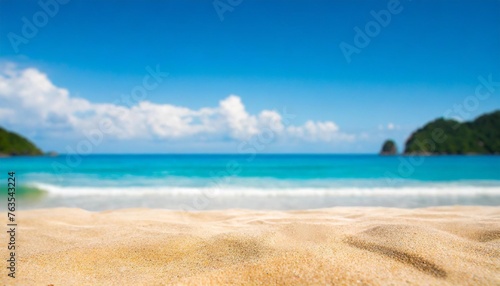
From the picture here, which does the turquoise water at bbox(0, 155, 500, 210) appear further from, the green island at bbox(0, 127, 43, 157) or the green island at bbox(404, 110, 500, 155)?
the green island at bbox(0, 127, 43, 157)

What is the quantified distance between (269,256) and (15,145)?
398 ft

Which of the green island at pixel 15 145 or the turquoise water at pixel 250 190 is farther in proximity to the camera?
the green island at pixel 15 145

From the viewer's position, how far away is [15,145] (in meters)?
98.6

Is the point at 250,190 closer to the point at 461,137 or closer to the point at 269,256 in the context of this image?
the point at 269,256

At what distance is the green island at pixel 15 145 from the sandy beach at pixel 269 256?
11168 cm

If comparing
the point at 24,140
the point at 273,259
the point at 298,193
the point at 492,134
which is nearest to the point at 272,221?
the point at 273,259

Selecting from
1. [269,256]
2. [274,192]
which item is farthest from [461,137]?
[269,256]

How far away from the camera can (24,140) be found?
10675 cm

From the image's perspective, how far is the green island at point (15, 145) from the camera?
307 ft

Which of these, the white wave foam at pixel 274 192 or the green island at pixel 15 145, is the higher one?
the green island at pixel 15 145

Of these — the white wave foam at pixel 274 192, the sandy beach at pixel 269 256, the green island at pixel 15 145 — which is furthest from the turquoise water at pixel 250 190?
the green island at pixel 15 145

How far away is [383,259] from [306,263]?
795 millimetres

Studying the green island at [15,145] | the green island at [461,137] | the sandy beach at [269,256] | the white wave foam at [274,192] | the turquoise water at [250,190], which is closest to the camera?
the sandy beach at [269,256]

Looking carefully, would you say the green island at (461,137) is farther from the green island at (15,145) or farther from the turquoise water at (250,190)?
the green island at (15,145)
